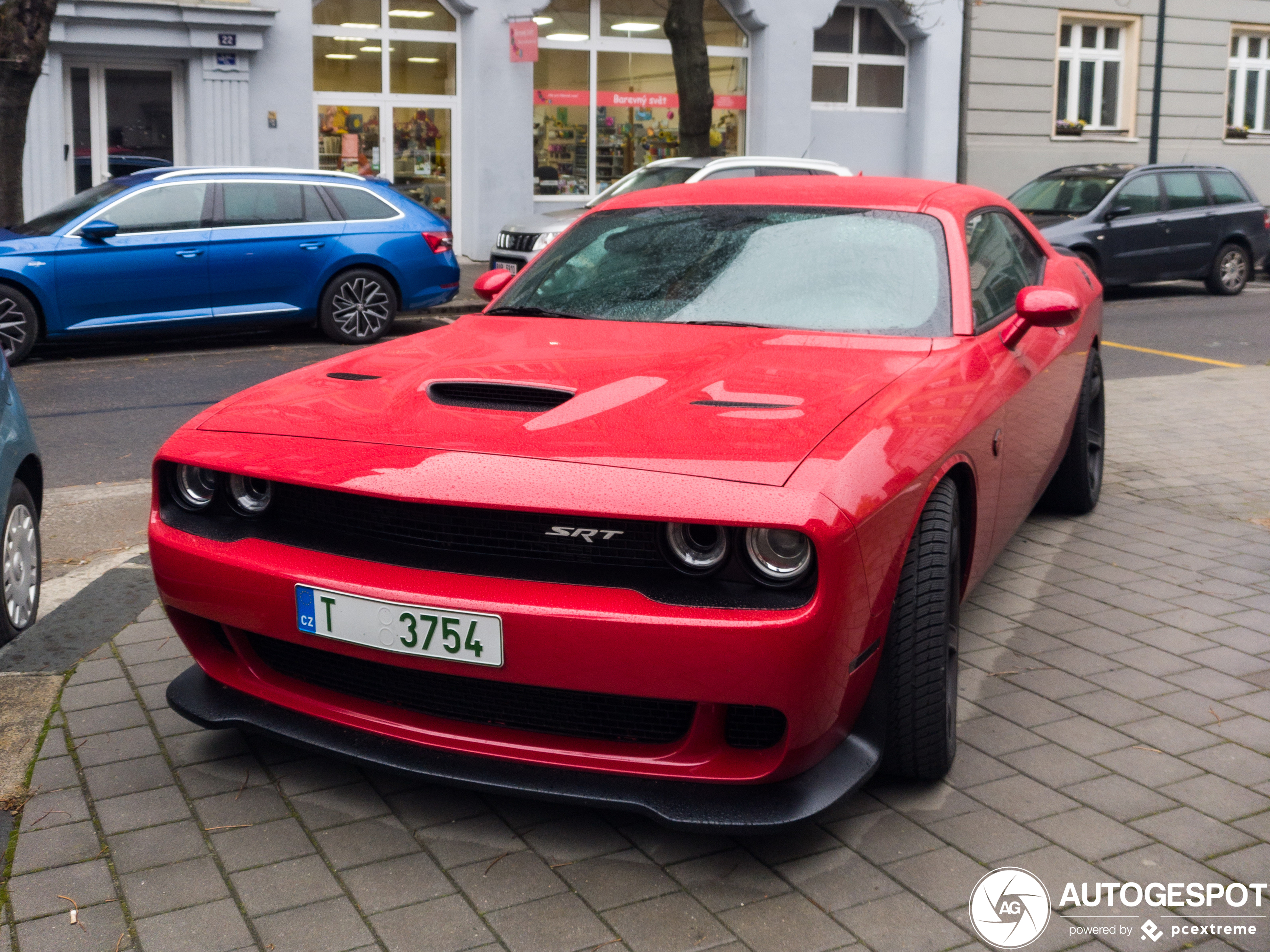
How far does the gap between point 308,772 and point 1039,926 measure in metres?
1.77

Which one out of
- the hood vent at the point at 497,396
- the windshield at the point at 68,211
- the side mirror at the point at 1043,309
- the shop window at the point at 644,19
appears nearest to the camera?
the hood vent at the point at 497,396

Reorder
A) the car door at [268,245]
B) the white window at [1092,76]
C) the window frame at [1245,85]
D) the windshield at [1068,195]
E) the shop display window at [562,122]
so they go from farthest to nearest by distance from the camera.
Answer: the window frame at [1245,85], the white window at [1092,76], the shop display window at [562,122], the windshield at [1068,195], the car door at [268,245]

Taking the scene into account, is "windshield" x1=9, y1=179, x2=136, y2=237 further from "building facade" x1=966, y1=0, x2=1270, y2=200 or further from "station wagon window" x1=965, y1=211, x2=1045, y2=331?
"building facade" x1=966, y1=0, x2=1270, y2=200

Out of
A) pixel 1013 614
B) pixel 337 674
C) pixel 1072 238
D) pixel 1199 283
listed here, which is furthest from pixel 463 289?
pixel 337 674

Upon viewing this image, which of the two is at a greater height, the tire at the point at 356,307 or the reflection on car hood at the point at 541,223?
the reflection on car hood at the point at 541,223

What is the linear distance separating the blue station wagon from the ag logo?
934 cm

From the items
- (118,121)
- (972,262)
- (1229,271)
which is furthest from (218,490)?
(1229,271)

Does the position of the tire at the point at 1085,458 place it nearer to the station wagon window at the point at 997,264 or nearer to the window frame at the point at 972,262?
the window frame at the point at 972,262

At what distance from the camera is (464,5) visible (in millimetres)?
18422

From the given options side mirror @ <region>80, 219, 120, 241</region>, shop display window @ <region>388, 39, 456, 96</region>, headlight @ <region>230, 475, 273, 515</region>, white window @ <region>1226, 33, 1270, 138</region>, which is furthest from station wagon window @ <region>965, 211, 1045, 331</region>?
white window @ <region>1226, 33, 1270, 138</region>

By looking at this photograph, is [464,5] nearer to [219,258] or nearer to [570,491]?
[219,258]

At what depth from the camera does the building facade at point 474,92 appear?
16500 millimetres

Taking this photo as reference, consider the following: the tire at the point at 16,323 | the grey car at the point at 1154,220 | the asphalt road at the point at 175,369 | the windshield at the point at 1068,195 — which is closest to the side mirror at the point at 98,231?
the tire at the point at 16,323

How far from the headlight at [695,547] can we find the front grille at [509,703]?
0.29 metres
